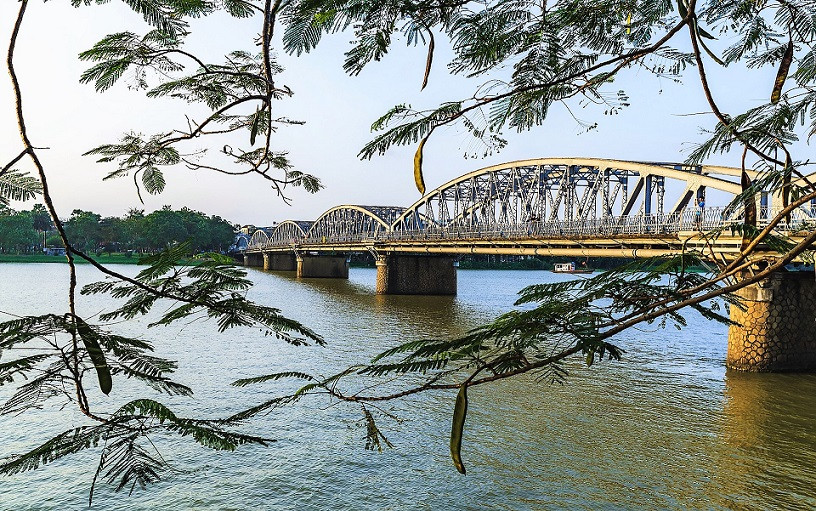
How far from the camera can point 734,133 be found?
9.96ft

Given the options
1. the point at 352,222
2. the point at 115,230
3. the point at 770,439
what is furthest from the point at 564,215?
the point at 115,230

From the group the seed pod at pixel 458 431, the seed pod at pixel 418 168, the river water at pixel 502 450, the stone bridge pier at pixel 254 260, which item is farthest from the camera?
the stone bridge pier at pixel 254 260

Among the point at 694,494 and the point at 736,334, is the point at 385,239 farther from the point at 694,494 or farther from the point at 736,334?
the point at 694,494

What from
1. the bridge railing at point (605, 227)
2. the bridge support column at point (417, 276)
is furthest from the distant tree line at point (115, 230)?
the bridge railing at point (605, 227)

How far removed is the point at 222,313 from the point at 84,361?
0.58m

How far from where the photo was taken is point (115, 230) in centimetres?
10594

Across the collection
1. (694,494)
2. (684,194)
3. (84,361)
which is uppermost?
(684,194)

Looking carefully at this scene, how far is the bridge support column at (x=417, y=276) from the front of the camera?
208ft

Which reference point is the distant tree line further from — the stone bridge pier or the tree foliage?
the tree foliage

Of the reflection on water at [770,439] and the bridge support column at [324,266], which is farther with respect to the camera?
the bridge support column at [324,266]

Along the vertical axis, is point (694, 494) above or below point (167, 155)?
below

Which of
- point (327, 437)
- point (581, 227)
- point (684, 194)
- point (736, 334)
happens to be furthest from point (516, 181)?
point (327, 437)

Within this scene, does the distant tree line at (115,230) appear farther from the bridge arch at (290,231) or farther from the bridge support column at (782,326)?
the bridge support column at (782,326)

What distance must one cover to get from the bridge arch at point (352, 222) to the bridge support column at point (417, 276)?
36.7 ft
